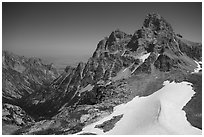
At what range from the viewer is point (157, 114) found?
7025 cm

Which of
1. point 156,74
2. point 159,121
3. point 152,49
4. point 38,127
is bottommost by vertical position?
point 38,127

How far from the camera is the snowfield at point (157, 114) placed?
64.2 meters

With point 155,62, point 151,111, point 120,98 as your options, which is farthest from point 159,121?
point 155,62

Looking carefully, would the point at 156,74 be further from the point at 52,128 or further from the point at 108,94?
the point at 52,128

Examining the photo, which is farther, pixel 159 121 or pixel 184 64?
pixel 184 64

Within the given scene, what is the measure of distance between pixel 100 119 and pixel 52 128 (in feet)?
52.6

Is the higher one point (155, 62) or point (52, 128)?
point (155, 62)

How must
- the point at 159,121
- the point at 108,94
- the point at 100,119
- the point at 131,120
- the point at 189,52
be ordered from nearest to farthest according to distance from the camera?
1. the point at 159,121
2. the point at 131,120
3. the point at 100,119
4. the point at 108,94
5. the point at 189,52

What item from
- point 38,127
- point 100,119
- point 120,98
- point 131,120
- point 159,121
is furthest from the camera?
point 120,98

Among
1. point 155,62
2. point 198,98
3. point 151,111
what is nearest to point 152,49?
point 155,62

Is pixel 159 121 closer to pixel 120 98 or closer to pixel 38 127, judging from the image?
pixel 120 98

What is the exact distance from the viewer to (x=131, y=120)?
241 feet

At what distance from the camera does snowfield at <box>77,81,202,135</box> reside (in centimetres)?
6419

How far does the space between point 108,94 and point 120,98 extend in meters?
11.6
